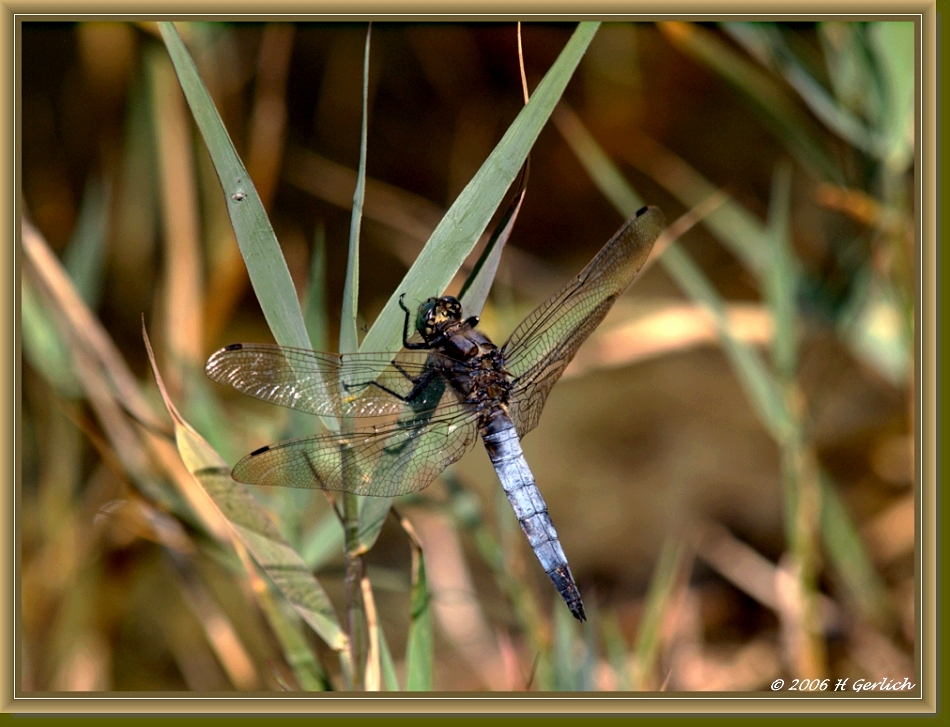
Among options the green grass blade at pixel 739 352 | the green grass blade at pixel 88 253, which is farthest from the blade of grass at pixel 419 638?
the green grass blade at pixel 88 253

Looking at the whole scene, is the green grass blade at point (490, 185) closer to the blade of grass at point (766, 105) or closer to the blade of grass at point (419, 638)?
the blade of grass at point (419, 638)

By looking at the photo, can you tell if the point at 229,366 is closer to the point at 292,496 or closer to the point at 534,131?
the point at 292,496

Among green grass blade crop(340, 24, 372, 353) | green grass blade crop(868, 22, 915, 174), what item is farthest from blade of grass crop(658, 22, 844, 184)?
green grass blade crop(340, 24, 372, 353)

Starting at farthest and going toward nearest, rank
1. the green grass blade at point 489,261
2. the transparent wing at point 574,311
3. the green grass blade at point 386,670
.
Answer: the transparent wing at point 574,311 < the green grass blade at point 386,670 < the green grass blade at point 489,261

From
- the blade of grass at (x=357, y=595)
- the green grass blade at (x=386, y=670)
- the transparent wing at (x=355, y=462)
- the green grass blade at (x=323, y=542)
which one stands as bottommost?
the green grass blade at (x=386, y=670)

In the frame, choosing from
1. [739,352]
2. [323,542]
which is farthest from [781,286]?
[323,542]

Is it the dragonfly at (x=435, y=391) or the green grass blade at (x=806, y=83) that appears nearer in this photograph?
the dragonfly at (x=435, y=391)

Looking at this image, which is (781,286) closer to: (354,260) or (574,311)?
(574,311)

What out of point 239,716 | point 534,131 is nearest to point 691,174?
point 534,131
